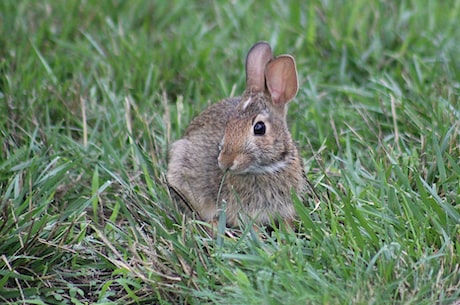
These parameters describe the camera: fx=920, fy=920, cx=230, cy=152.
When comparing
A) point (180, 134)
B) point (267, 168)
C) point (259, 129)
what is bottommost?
point (180, 134)

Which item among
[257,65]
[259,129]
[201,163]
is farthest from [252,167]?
[257,65]

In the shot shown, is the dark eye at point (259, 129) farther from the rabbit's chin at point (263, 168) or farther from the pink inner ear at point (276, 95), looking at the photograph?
the pink inner ear at point (276, 95)

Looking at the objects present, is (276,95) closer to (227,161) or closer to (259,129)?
(259,129)

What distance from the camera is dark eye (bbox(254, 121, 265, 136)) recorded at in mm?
4402

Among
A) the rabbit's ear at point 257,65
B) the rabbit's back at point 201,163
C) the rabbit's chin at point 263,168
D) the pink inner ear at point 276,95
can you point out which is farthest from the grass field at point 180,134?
the rabbit's ear at point 257,65

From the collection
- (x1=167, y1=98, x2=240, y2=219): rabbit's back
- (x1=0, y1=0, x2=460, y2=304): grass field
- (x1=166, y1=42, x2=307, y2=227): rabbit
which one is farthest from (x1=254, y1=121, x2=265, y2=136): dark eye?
(x1=0, y1=0, x2=460, y2=304): grass field

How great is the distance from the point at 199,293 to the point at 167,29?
135 inches

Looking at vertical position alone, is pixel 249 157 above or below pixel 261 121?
below

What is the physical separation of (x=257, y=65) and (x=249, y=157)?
0.67 meters

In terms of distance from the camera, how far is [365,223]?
4.07 m

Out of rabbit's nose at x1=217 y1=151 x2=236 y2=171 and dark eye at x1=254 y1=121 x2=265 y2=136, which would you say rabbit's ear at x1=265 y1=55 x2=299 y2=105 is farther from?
rabbit's nose at x1=217 y1=151 x2=236 y2=171

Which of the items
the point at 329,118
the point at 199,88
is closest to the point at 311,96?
the point at 329,118

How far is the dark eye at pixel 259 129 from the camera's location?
14.4 feet

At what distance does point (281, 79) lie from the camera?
15.6 ft
